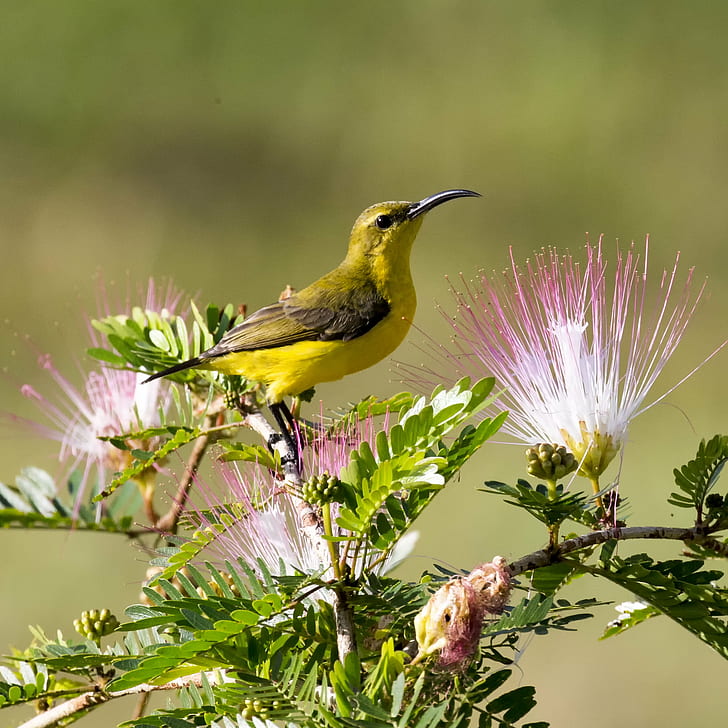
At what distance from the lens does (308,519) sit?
143 centimetres

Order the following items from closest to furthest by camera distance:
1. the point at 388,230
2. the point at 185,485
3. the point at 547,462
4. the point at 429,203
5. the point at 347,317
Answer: the point at 547,462
the point at 185,485
the point at 347,317
the point at 429,203
the point at 388,230

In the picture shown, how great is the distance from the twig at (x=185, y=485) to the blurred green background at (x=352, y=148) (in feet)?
15.5

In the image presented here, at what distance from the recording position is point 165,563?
1.47 meters

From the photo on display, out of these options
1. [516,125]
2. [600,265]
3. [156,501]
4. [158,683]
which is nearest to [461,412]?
[600,265]

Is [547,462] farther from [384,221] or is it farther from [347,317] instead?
[384,221]

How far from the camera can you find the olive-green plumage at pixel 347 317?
2.84 meters

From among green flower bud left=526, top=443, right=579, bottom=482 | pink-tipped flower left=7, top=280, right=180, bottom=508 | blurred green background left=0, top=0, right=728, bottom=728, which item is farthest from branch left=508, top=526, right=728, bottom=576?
blurred green background left=0, top=0, right=728, bottom=728

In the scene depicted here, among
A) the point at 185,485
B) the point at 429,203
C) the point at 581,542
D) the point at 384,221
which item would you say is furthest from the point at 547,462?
the point at 384,221

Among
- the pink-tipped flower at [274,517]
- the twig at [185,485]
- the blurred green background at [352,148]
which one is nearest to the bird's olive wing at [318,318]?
the twig at [185,485]

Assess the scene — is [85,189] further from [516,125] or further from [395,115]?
[516,125]

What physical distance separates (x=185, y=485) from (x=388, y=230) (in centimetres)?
189

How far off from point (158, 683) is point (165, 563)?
0.76ft

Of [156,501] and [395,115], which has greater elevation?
[395,115]

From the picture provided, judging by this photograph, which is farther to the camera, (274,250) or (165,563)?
(274,250)
